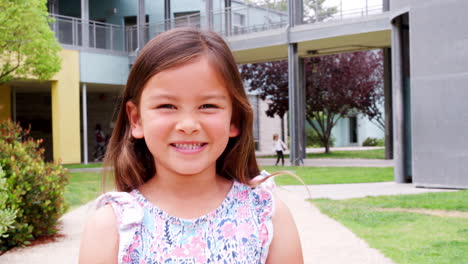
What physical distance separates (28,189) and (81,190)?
5.86 m

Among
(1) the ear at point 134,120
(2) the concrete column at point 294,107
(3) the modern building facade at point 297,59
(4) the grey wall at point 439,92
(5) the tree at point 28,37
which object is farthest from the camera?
(2) the concrete column at point 294,107

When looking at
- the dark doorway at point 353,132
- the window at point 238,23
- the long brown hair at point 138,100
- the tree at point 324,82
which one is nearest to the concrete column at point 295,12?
the window at point 238,23

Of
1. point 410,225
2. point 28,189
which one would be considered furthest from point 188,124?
point 410,225

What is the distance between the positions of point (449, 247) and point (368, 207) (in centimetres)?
281

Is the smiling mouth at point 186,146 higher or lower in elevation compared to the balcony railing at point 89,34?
lower

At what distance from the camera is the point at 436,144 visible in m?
10.3

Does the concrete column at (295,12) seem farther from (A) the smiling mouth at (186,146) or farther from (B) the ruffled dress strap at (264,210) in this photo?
(A) the smiling mouth at (186,146)

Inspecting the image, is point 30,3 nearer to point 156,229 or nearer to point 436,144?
point 436,144

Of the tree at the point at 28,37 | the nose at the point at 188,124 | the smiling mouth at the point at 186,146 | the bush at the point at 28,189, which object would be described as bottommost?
the bush at the point at 28,189

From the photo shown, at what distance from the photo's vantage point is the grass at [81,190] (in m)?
9.93

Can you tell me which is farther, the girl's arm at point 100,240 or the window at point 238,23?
the window at point 238,23

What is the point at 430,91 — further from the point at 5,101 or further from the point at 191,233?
the point at 5,101

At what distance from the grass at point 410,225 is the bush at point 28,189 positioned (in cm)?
339

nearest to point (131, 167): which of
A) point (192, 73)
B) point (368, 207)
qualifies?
point (192, 73)
